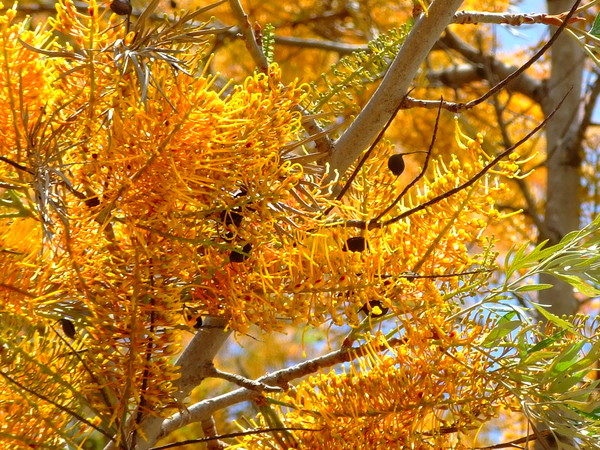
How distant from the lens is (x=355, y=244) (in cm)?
47

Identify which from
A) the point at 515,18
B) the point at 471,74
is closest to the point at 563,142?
the point at 471,74

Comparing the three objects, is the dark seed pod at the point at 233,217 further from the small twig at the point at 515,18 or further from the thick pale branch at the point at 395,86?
the small twig at the point at 515,18

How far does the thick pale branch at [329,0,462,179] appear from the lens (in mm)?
536

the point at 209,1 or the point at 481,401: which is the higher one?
the point at 209,1

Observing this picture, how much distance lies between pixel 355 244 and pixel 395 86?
13cm

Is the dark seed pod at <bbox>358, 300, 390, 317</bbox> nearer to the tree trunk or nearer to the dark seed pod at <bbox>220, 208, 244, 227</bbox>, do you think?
the dark seed pod at <bbox>220, 208, 244, 227</bbox>

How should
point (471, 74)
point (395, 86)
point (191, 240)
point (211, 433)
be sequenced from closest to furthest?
1. point (191, 240)
2. point (395, 86)
3. point (211, 433)
4. point (471, 74)

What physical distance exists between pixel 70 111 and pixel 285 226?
0.14m

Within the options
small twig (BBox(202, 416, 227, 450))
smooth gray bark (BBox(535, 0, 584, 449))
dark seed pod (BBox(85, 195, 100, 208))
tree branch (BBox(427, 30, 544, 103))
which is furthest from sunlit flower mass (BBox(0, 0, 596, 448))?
tree branch (BBox(427, 30, 544, 103))

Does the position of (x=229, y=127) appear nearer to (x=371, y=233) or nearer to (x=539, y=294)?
(x=371, y=233)

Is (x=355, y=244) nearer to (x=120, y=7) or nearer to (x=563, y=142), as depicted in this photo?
(x=120, y=7)

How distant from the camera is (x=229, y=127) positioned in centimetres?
45

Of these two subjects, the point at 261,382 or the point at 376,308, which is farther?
the point at 261,382

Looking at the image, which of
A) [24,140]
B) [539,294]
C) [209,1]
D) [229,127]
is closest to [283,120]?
[229,127]
